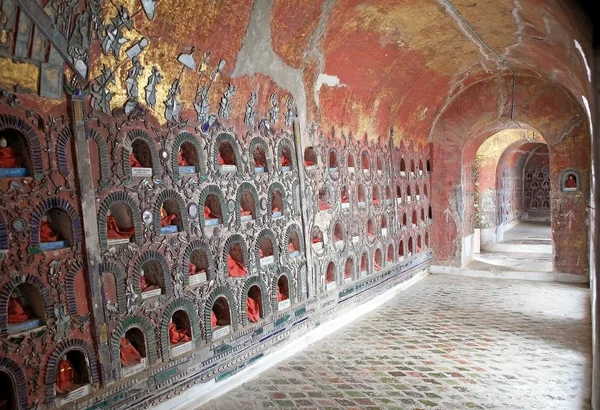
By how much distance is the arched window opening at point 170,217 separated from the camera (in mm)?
5316

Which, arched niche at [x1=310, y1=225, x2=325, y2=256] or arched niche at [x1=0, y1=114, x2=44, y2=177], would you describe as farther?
arched niche at [x1=310, y1=225, x2=325, y2=256]

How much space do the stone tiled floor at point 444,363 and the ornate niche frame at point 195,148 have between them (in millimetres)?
2583

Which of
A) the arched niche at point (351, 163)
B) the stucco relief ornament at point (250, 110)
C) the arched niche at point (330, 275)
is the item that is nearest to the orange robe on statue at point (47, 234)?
the stucco relief ornament at point (250, 110)

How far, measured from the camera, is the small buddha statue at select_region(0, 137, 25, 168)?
385cm

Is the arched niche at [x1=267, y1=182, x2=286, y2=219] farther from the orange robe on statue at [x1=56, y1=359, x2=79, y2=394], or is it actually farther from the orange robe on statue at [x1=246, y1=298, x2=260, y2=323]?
the orange robe on statue at [x1=56, y1=359, x2=79, y2=394]

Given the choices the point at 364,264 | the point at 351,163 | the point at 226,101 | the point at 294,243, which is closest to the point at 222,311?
the point at 294,243

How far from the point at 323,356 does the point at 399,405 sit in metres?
1.79

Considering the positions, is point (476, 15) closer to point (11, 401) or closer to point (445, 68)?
point (445, 68)

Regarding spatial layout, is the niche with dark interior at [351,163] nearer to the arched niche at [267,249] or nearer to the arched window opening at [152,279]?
the arched niche at [267,249]

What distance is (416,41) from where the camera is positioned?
351 inches

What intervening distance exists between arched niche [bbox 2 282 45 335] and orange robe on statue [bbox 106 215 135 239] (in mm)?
842

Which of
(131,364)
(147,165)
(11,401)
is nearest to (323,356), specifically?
(131,364)

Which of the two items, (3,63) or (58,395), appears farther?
(58,395)

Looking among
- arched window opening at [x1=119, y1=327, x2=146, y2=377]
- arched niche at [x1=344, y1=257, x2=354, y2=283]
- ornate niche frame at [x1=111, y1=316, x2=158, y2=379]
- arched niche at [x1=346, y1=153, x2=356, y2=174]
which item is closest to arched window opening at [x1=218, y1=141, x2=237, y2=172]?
ornate niche frame at [x1=111, y1=316, x2=158, y2=379]
